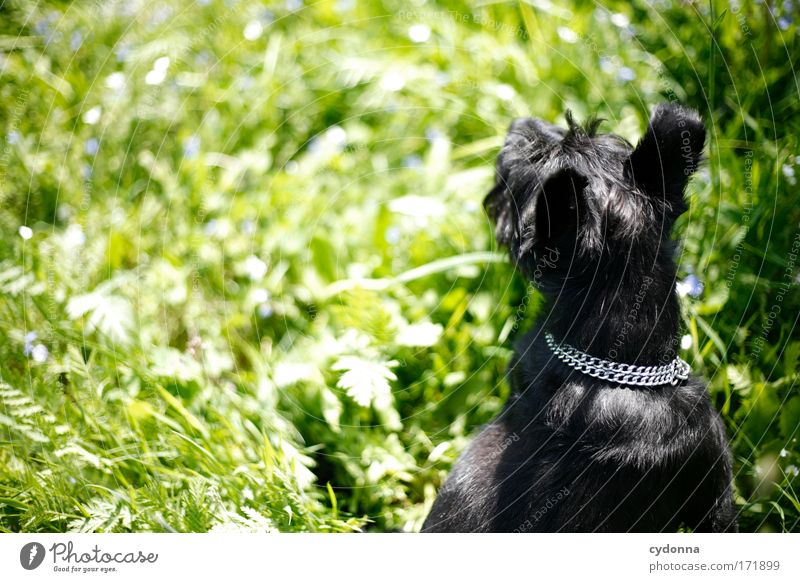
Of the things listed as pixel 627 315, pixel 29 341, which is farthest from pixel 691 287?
pixel 29 341

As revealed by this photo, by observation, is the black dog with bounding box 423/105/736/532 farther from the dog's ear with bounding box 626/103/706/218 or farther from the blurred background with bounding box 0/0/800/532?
the blurred background with bounding box 0/0/800/532

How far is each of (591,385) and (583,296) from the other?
325mm

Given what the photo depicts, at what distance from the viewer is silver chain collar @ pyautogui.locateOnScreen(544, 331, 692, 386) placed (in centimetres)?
237

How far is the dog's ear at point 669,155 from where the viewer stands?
7.47ft

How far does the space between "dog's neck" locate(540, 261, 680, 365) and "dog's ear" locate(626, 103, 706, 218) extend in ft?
0.86

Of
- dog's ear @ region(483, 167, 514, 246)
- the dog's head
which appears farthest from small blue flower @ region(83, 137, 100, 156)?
the dog's head

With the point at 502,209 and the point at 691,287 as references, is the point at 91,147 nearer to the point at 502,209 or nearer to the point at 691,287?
the point at 502,209

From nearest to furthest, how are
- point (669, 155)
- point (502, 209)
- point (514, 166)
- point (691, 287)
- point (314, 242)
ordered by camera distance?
point (669, 155) < point (514, 166) < point (502, 209) < point (691, 287) < point (314, 242)

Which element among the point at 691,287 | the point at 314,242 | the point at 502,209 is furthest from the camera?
the point at 314,242

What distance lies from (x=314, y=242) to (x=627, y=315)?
6.90ft

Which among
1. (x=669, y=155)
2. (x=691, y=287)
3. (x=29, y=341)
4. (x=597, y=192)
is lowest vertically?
(x=29, y=341)

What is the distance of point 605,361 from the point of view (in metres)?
2.37

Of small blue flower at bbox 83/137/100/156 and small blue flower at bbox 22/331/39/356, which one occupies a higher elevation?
small blue flower at bbox 83/137/100/156
